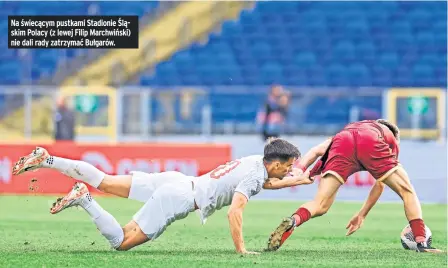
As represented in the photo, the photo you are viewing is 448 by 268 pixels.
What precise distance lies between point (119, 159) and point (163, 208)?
963 centimetres

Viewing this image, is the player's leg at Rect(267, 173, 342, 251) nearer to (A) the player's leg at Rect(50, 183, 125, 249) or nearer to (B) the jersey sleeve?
(B) the jersey sleeve

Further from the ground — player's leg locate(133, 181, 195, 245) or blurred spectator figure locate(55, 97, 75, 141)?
blurred spectator figure locate(55, 97, 75, 141)

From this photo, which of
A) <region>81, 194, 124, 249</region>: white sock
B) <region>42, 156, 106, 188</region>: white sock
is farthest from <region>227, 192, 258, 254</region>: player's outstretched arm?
<region>42, 156, 106, 188</region>: white sock

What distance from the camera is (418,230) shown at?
11.4 meters

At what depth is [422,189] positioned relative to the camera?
19.9 m

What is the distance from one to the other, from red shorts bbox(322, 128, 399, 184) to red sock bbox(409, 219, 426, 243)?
0.53 m

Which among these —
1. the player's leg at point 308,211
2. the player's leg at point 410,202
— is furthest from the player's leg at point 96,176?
the player's leg at point 410,202

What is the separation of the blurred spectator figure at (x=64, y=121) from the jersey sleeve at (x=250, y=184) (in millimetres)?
12867

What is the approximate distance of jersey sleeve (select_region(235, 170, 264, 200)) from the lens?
34.5ft

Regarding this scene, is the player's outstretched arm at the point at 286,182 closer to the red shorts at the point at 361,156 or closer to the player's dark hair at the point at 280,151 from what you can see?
the player's dark hair at the point at 280,151

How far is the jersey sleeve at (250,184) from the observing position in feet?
34.5

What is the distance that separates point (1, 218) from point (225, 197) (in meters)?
5.55

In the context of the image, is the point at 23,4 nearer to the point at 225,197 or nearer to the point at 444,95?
the point at 444,95

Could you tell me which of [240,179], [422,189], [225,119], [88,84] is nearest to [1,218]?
[240,179]
